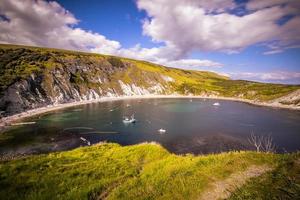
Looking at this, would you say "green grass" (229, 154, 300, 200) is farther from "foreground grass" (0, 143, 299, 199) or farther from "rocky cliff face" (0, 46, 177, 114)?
"rocky cliff face" (0, 46, 177, 114)

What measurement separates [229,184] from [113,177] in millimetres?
12992

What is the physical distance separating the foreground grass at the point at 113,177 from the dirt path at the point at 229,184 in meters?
0.55

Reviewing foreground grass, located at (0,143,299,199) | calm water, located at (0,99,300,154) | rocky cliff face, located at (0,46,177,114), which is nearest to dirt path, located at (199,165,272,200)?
foreground grass, located at (0,143,299,199)

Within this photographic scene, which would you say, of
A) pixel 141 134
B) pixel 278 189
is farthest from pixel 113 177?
pixel 141 134

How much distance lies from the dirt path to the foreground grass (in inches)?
21.5

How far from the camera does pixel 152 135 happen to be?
7706cm

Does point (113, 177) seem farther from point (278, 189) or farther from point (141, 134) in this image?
point (141, 134)

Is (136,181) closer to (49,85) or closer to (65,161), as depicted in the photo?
(65,161)

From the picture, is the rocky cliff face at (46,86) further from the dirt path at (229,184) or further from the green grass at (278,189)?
the green grass at (278,189)

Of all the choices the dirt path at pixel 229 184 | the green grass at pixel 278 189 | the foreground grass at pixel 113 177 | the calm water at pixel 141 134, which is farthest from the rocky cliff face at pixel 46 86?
the green grass at pixel 278 189

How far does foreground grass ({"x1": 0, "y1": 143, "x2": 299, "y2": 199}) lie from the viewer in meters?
15.0

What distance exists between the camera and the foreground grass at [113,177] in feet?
49.3

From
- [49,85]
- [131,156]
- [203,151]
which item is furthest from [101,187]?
[49,85]

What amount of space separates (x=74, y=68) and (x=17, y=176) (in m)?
193
